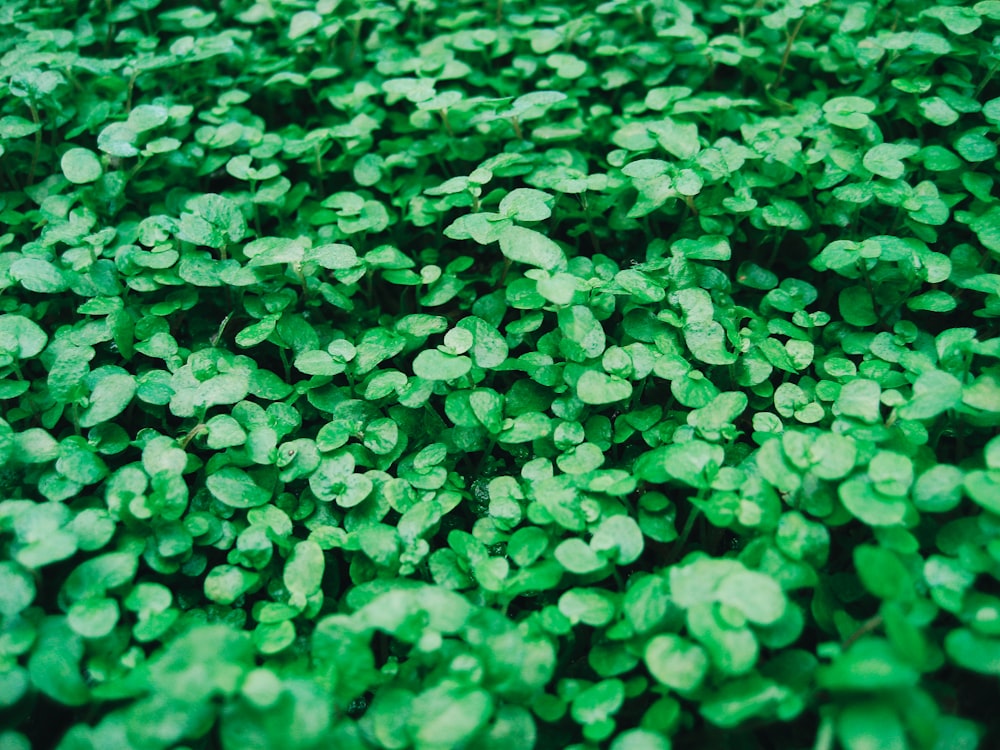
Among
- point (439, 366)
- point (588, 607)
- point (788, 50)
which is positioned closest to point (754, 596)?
point (588, 607)

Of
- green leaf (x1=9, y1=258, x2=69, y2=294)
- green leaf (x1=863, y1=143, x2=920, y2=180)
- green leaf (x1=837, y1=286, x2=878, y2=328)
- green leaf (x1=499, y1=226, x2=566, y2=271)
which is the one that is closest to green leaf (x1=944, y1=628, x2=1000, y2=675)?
green leaf (x1=837, y1=286, x2=878, y2=328)

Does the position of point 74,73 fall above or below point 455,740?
above

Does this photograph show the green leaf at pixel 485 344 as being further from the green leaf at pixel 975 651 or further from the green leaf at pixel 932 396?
the green leaf at pixel 975 651

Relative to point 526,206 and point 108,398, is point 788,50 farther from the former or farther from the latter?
point 108,398

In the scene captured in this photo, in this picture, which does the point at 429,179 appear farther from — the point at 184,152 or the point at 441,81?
the point at 184,152

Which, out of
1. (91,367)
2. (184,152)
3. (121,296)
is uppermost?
(184,152)

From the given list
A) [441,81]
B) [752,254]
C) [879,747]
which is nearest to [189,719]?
[879,747]

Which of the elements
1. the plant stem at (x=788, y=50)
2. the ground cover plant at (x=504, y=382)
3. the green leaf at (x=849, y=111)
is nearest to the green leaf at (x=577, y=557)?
the ground cover plant at (x=504, y=382)

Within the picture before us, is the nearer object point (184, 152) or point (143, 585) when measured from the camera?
point (143, 585)
